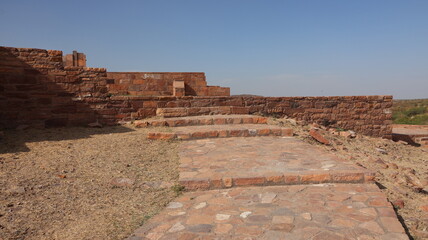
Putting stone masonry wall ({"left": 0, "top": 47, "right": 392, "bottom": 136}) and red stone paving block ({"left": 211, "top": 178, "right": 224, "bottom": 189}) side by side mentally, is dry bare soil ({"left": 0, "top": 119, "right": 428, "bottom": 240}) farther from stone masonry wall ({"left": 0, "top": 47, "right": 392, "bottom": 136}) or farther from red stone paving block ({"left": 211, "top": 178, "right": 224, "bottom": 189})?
stone masonry wall ({"left": 0, "top": 47, "right": 392, "bottom": 136})

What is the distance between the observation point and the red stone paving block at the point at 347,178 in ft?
11.9

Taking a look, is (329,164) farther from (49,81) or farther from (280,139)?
(49,81)

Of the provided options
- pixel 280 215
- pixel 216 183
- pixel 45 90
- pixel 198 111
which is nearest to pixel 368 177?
pixel 280 215

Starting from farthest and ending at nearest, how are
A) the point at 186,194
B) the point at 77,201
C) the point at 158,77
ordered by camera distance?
1. the point at 158,77
2. the point at 186,194
3. the point at 77,201

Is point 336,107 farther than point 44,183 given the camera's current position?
Yes

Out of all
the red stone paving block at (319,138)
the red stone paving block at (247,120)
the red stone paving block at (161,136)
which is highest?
the red stone paving block at (247,120)

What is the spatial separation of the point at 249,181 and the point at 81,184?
1.99m

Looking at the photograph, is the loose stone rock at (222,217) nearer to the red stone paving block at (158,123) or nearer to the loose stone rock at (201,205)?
the loose stone rock at (201,205)

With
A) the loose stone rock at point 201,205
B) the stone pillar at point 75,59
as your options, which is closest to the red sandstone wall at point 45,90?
the stone pillar at point 75,59

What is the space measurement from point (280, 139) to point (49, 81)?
5300 mm

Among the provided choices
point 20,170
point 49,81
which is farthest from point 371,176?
point 49,81

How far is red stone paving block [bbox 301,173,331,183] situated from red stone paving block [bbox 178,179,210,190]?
3.73 feet

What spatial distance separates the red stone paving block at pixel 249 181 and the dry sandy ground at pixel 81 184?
733mm

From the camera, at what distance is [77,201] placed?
3168mm
